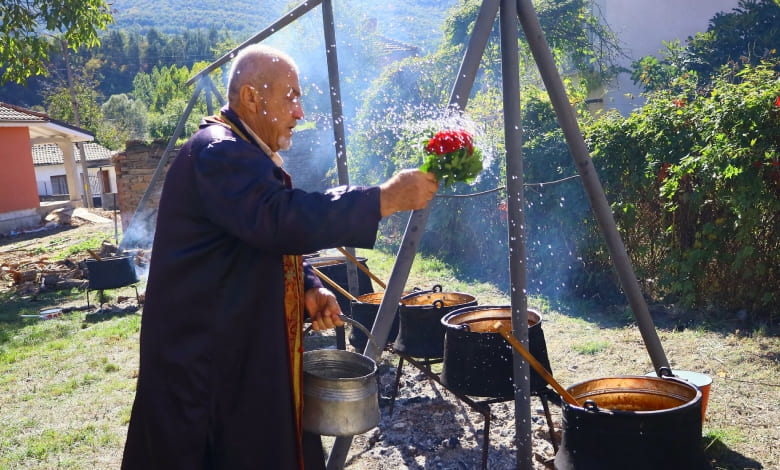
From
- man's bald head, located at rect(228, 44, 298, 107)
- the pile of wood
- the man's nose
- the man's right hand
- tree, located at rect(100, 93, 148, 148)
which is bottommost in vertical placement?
the pile of wood

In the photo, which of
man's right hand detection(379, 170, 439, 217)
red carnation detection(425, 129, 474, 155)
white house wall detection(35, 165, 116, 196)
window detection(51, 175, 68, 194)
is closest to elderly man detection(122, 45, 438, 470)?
man's right hand detection(379, 170, 439, 217)

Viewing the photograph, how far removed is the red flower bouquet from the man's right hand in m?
0.12

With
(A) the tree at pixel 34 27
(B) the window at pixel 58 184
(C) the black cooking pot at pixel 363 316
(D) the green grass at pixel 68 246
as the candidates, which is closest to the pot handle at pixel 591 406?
(C) the black cooking pot at pixel 363 316

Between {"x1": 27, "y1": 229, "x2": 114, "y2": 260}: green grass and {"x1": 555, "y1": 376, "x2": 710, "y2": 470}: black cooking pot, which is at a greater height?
{"x1": 555, "y1": 376, "x2": 710, "y2": 470}: black cooking pot

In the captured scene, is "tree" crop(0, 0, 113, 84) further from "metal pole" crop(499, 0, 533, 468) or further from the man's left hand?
the man's left hand

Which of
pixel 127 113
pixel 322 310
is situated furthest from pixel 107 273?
pixel 127 113

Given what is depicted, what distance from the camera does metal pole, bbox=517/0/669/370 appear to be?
3.58 m

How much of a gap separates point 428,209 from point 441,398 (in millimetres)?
2144

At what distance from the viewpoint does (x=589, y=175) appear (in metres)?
3.68

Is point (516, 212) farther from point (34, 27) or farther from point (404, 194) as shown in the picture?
point (34, 27)

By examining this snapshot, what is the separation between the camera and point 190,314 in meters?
2.35

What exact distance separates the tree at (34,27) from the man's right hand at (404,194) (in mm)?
11018

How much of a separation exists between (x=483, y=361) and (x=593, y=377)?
138 cm

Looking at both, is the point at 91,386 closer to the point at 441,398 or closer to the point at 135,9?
the point at 441,398
